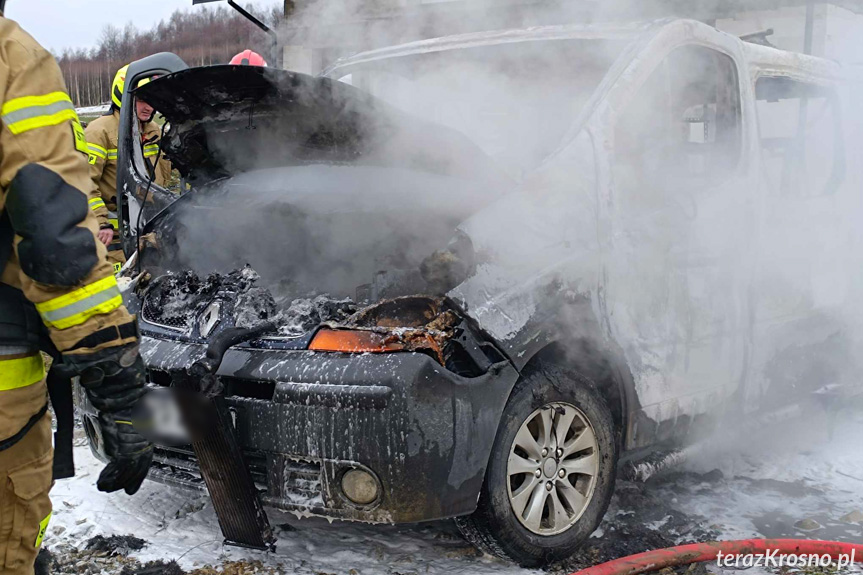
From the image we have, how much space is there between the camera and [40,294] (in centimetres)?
183

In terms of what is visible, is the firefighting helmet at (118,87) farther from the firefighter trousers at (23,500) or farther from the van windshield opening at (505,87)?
the firefighter trousers at (23,500)

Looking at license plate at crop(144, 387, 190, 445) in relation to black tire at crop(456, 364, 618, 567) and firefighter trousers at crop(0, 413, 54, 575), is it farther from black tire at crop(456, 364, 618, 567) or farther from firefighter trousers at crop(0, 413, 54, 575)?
black tire at crop(456, 364, 618, 567)

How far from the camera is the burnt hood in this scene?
3.33 m

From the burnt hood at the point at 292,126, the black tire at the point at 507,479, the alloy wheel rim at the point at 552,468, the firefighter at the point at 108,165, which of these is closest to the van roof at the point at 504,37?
the burnt hood at the point at 292,126

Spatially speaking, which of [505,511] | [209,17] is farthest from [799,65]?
[209,17]

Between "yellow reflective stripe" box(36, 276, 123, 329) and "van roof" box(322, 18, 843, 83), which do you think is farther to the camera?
"van roof" box(322, 18, 843, 83)

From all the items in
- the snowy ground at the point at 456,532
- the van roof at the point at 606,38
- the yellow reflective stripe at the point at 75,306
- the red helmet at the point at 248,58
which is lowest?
the snowy ground at the point at 456,532

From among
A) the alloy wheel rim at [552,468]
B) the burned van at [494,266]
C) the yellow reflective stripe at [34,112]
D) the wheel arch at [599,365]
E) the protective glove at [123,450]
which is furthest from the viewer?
the wheel arch at [599,365]

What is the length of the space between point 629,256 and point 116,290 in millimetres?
1983

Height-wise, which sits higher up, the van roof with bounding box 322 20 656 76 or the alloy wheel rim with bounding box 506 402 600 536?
the van roof with bounding box 322 20 656 76

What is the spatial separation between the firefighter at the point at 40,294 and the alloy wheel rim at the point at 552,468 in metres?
1.41

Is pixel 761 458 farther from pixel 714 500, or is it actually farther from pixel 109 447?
pixel 109 447

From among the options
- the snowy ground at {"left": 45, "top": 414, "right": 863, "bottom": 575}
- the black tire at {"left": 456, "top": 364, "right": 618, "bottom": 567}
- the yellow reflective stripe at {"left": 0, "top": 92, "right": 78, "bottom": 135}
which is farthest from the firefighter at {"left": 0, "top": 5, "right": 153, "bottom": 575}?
the black tire at {"left": 456, "top": 364, "right": 618, "bottom": 567}

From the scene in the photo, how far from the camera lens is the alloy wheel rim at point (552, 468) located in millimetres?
2879
